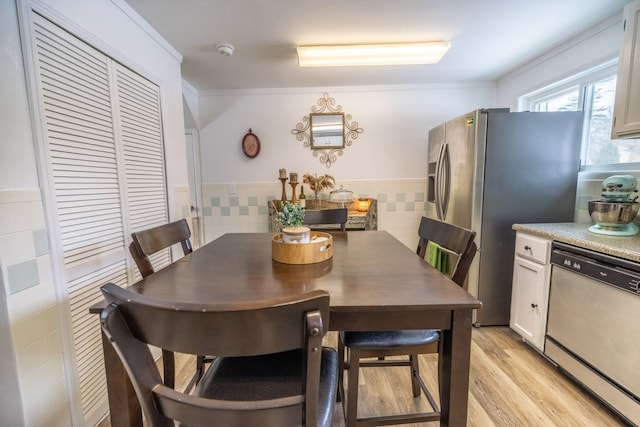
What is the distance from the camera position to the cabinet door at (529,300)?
1834 mm

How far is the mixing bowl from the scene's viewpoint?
157 cm

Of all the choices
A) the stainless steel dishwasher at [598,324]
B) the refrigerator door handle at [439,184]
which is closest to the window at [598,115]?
the stainless steel dishwasher at [598,324]

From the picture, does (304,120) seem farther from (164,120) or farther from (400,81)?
(164,120)

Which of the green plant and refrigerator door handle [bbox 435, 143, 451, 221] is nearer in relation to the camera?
the green plant

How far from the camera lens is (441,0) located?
168 cm

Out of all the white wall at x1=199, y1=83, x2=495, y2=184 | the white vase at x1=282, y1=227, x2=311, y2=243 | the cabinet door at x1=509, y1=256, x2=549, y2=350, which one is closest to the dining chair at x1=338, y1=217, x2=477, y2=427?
the white vase at x1=282, y1=227, x2=311, y2=243

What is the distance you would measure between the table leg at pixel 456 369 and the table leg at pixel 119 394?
1.01m

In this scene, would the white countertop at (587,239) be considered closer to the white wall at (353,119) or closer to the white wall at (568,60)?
the white wall at (568,60)

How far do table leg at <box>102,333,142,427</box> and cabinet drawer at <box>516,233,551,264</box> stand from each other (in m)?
2.23

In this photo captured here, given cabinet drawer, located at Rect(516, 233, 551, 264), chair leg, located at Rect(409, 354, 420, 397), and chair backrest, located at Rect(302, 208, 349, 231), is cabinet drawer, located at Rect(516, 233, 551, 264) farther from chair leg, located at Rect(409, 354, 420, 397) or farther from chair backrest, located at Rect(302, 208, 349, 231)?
chair backrest, located at Rect(302, 208, 349, 231)

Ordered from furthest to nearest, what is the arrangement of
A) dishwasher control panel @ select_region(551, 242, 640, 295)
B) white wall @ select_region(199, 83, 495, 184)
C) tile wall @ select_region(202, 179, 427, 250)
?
tile wall @ select_region(202, 179, 427, 250)
white wall @ select_region(199, 83, 495, 184)
dishwasher control panel @ select_region(551, 242, 640, 295)

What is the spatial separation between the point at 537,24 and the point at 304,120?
2.15 meters

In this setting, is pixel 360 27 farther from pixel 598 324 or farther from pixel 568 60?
pixel 598 324

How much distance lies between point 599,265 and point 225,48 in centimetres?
275
